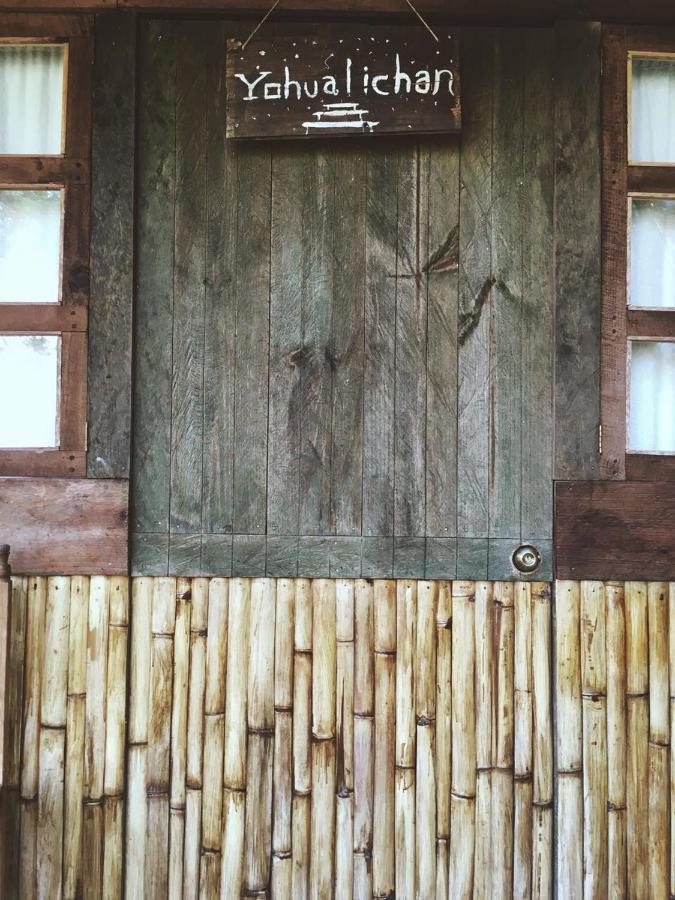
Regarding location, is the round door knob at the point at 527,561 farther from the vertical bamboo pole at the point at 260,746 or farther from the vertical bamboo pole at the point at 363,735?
the vertical bamboo pole at the point at 260,746

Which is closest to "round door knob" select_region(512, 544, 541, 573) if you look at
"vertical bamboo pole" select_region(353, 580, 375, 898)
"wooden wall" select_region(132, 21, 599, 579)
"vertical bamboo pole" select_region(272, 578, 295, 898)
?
"wooden wall" select_region(132, 21, 599, 579)

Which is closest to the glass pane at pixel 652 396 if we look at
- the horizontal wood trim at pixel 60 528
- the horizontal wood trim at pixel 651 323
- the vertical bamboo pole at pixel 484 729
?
the horizontal wood trim at pixel 651 323

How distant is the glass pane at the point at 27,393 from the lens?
2.80 meters

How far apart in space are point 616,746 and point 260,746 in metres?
1.36

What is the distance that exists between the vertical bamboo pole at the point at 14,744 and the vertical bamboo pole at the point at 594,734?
215 centimetres

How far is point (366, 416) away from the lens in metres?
2.81

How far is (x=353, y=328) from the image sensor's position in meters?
2.81

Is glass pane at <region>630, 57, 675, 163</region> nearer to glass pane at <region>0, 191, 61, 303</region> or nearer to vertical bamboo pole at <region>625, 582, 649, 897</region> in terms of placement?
vertical bamboo pole at <region>625, 582, 649, 897</region>

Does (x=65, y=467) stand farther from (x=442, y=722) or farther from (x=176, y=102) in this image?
(x=442, y=722)

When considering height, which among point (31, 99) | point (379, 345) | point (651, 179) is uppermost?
point (31, 99)

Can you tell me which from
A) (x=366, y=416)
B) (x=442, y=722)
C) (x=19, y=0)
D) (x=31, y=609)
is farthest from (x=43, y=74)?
(x=442, y=722)

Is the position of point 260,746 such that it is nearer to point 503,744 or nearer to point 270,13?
point 503,744

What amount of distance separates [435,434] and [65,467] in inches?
57.2

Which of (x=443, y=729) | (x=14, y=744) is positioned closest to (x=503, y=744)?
(x=443, y=729)
